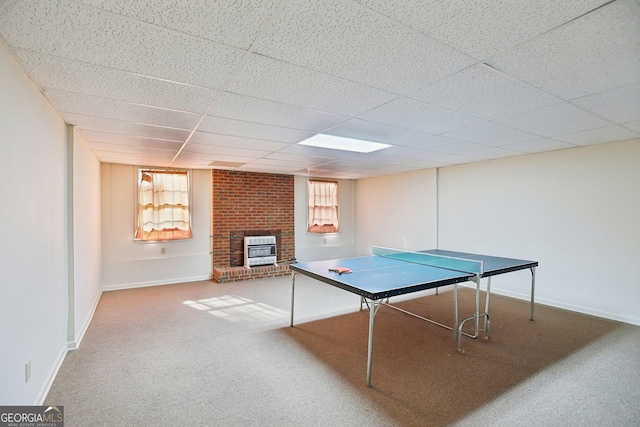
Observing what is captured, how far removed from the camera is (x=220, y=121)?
2900 mm

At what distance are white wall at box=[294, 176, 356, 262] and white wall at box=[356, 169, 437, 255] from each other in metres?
0.22

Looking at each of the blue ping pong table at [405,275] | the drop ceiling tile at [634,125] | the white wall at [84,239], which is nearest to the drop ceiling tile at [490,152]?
the drop ceiling tile at [634,125]

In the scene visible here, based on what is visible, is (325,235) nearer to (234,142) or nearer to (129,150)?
(234,142)

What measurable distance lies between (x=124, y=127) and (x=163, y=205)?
2.92 metres

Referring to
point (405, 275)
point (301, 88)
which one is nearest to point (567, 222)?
point (405, 275)

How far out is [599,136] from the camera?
3.47m

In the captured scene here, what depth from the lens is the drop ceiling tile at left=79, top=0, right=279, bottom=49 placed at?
1.25 metres

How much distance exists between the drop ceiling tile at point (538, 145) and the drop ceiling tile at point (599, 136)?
0.12m

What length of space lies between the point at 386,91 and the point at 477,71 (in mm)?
600

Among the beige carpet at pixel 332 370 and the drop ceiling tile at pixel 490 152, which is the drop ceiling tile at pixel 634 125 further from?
the beige carpet at pixel 332 370

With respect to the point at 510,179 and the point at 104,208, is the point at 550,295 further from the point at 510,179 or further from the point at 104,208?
the point at 104,208

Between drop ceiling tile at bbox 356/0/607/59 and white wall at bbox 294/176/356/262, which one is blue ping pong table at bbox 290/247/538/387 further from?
white wall at bbox 294/176/356/262

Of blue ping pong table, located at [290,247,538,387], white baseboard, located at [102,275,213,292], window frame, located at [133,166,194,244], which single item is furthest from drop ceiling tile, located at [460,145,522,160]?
white baseboard, located at [102,275,213,292]

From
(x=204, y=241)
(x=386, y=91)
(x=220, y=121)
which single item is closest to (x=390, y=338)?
(x=386, y=91)
